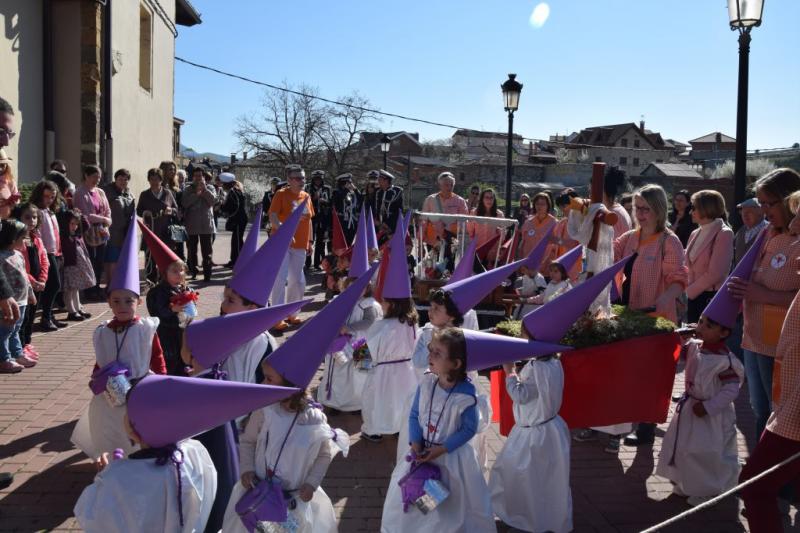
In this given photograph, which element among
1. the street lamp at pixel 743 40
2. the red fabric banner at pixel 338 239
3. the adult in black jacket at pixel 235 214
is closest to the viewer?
the street lamp at pixel 743 40

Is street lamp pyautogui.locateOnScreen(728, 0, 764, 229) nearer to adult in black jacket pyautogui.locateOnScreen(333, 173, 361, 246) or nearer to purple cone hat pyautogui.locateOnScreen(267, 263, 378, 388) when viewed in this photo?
purple cone hat pyautogui.locateOnScreen(267, 263, 378, 388)

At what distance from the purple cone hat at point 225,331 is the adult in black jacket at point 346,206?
34.2 feet

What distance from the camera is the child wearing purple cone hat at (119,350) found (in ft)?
15.0

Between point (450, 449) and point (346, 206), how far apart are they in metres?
10.7

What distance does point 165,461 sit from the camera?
3.26 m

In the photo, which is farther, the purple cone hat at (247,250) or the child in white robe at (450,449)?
the purple cone hat at (247,250)

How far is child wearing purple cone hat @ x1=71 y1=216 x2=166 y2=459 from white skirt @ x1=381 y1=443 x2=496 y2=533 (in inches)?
72.8

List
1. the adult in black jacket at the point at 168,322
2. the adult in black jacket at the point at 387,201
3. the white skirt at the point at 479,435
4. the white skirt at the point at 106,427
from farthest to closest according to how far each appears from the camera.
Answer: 1. the adult in black jacket at the point at 387,201
2. the adult in black jacket at the point at 168,322
3. the white skirt at the point at 106,427
4. the white skirt at the point at 479,435

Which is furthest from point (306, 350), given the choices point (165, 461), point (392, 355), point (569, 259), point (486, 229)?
point (486, 229)

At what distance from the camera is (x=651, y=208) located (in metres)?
5.74

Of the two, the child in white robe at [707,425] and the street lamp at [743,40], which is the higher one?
the street lamp at [743,40]

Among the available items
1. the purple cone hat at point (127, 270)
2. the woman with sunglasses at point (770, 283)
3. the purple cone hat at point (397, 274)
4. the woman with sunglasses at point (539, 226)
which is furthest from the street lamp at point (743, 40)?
the purple cone hat at point (127, 270)

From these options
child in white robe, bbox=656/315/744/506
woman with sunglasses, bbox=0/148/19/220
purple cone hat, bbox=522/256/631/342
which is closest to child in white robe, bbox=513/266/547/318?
child in white robe, bbox=656/315/744/506

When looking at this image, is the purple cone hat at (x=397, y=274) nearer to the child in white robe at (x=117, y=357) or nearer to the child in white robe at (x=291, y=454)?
the child in white robe at (x=117, y=357)
